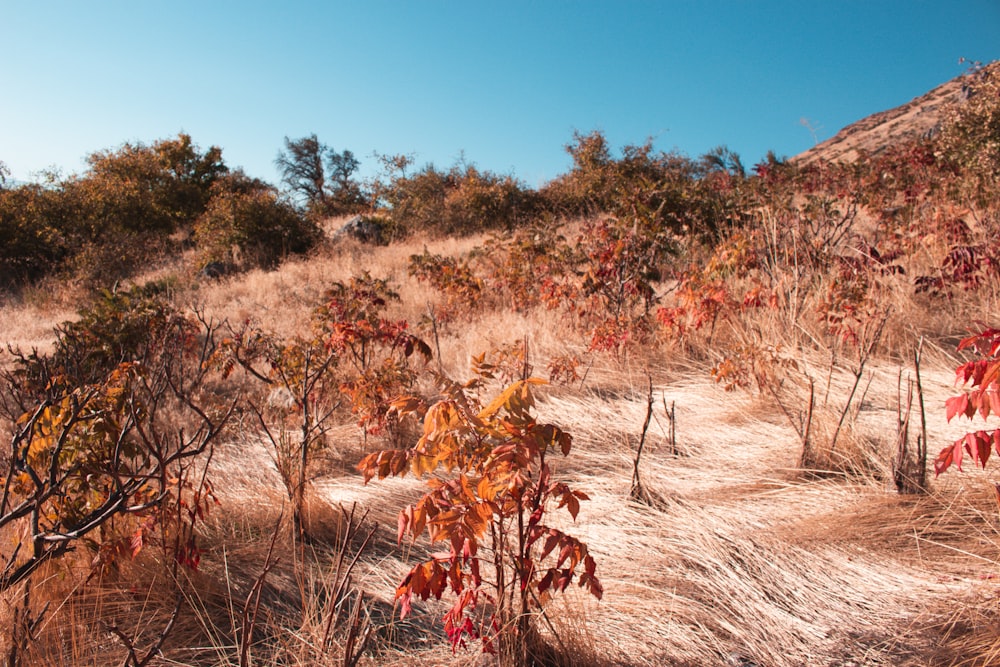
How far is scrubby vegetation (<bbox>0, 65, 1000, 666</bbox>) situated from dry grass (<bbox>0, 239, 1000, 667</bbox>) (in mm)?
12

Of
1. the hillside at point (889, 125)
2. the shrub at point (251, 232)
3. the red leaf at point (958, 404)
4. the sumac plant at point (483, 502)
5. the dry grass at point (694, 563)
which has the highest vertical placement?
the hillside at point (889, 125)

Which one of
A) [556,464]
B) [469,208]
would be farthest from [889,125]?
[556,464]

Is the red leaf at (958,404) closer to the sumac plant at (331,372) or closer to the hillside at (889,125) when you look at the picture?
the sumac plant at (331,372)

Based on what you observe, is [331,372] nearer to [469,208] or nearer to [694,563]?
[694,563]

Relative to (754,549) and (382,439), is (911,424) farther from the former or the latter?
(382,439)

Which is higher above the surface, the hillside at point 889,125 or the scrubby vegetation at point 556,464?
the hillside at point 889,125

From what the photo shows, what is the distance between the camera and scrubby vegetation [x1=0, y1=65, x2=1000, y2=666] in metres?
1.56

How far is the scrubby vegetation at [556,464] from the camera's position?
156cm

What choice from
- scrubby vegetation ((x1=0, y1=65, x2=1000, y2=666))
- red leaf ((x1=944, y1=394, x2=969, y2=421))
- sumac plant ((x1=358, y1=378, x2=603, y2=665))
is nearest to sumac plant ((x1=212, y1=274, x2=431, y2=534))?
scrubby vegetation ((x1=0, y1=65, x2=1000, y2=666))

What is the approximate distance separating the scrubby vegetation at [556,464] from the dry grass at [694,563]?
0.01 m

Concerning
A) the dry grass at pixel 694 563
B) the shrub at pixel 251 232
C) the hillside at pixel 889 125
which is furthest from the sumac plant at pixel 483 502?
the hillside at pixel 889 125

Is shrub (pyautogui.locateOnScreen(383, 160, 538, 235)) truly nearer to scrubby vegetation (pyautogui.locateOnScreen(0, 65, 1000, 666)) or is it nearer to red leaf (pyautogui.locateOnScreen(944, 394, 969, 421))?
scrubby vegetation (pyautogui.locateOnScreen(0, 65, 1000, 666))

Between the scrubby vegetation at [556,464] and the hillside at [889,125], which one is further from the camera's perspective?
the hillside at [889,125]

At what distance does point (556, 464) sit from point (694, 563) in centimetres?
104
